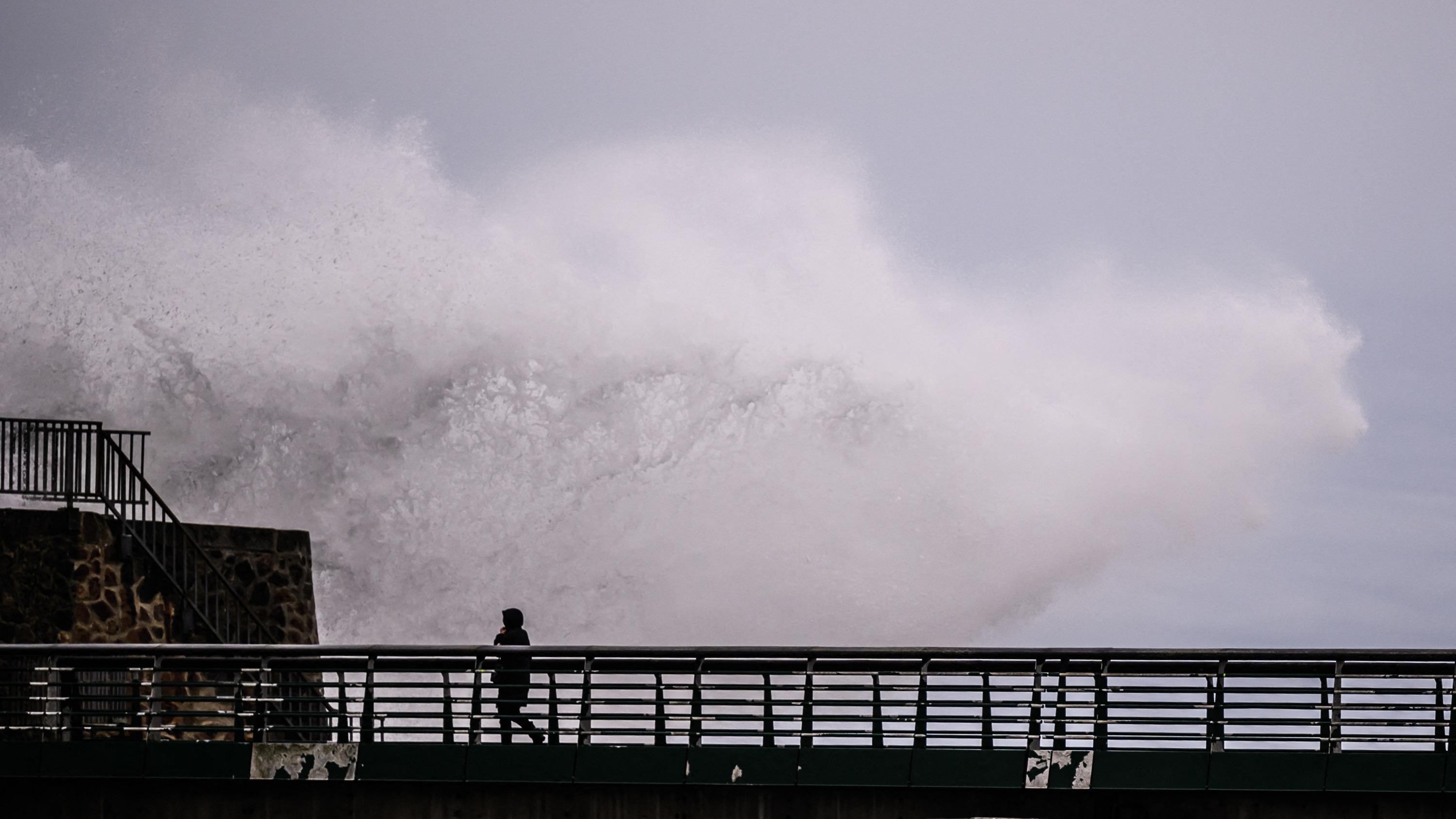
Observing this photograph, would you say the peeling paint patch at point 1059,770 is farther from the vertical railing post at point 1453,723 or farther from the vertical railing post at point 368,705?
the vertical railing post at point 368,705

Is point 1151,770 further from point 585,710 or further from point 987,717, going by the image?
point 585,710

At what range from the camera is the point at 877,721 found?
14336mm

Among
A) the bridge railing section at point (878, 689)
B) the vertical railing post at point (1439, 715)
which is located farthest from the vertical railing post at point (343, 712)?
the vertical railing post at point (1439, 715)

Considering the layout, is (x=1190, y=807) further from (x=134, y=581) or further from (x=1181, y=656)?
(x=134, y=581)

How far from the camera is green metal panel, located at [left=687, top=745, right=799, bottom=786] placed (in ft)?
46.8

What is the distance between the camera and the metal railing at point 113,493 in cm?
2197

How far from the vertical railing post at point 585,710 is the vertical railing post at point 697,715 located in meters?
0.78

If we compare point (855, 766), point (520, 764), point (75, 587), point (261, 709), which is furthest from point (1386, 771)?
point (75, 587)

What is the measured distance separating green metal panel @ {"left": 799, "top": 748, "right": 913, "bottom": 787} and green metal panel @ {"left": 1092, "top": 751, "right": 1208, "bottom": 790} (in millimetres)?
1456

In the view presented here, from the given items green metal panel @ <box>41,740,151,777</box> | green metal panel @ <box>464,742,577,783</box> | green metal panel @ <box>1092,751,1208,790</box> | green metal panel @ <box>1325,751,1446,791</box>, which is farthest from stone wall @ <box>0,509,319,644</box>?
green metal panel @ <box>1325,751,1446,791</box>

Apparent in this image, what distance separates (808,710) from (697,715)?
0.88 meters

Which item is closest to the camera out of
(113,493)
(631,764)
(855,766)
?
(855,766)

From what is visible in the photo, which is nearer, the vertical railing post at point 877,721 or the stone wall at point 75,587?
the vertical railing post at point 877,721

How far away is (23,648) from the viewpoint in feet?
48.7
